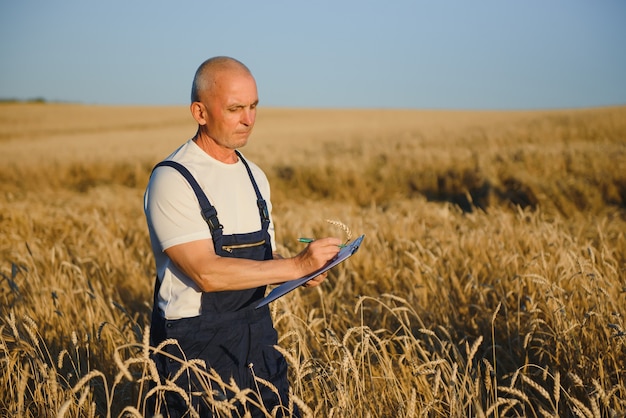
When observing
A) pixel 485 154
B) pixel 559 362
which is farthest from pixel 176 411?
pixel 485 154

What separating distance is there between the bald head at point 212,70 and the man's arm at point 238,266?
22.1 inches

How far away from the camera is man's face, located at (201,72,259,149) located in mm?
2189

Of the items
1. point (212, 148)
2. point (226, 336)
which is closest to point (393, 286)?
point (226, 336)

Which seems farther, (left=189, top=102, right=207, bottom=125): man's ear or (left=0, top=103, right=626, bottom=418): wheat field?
(left=0, top=103, right=626, bottom=418): wheat field

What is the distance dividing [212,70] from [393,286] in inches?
102

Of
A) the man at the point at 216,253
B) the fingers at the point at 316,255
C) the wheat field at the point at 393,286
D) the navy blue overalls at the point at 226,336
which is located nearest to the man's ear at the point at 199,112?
the man at the point at 216,253

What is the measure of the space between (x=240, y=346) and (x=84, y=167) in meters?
14.7

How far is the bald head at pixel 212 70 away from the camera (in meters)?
2.20

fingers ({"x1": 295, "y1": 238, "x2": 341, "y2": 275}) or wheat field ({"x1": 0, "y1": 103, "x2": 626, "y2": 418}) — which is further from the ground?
fingers ({"x1": 295, "y1": 238, "x2": 341, "y2": 275})

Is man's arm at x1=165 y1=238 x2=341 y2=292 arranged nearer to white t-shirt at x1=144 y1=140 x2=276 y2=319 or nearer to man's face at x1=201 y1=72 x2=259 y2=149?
white t-shirt at x1=144 y1=140 x2=276 y2=319

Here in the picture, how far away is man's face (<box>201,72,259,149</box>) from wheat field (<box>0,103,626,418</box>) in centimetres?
74

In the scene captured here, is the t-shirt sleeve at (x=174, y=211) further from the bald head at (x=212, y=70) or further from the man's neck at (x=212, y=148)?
the bald head at (x=212, y=70)

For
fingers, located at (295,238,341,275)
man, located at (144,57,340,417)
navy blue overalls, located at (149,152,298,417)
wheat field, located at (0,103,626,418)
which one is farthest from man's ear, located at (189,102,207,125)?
wheat field, located at (0,103,626,418)

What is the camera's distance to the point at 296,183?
524 inches
